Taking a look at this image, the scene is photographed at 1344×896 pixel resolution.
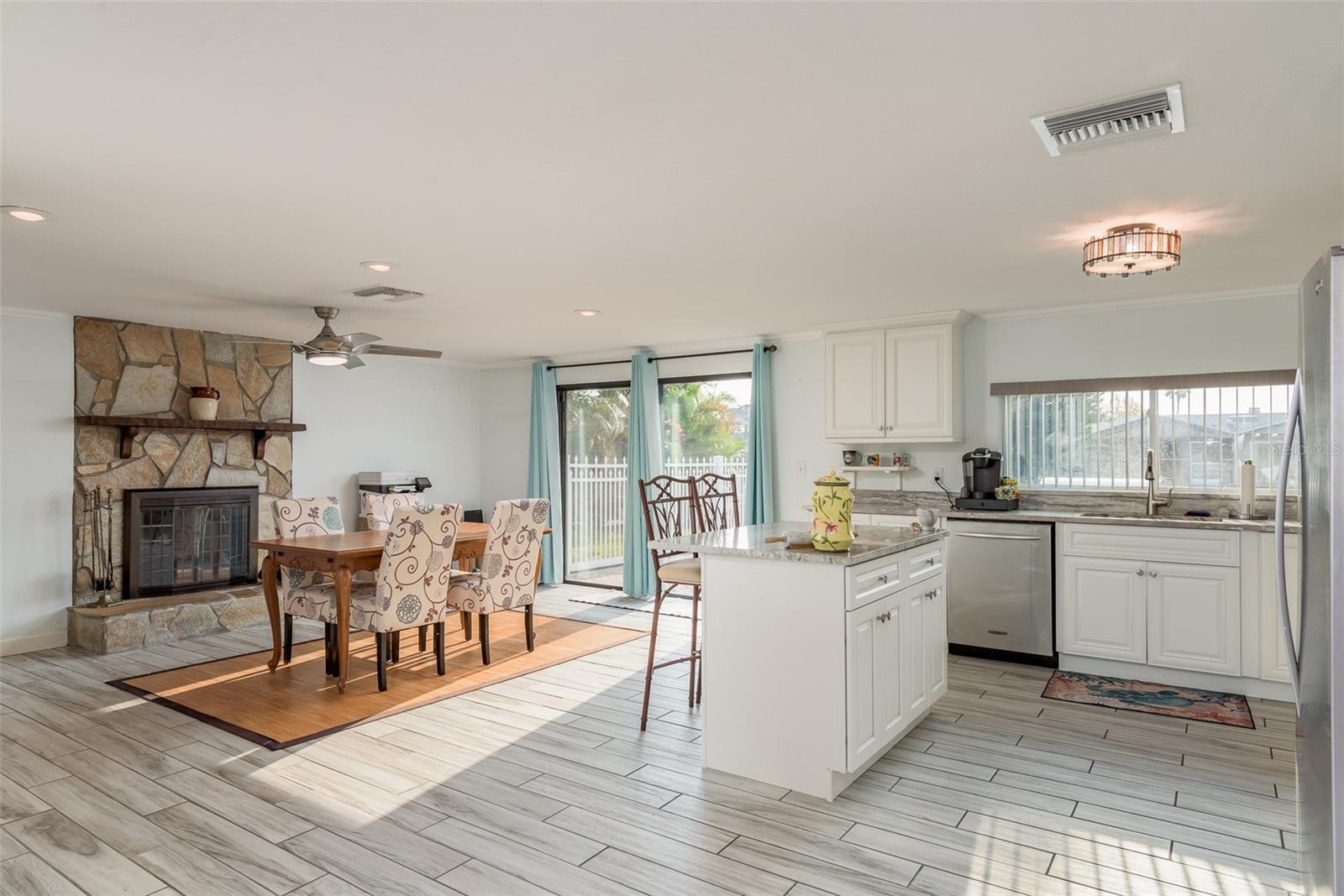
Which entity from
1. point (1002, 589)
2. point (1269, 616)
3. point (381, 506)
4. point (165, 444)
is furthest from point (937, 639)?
point (165, 444)

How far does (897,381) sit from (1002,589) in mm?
1623

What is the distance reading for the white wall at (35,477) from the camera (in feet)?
17.7

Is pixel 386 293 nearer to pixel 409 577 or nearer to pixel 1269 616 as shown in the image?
pixel 409 577

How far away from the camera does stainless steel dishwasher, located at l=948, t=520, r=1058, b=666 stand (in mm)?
4875

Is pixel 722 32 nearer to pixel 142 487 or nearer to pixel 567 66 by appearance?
pixel 567 66

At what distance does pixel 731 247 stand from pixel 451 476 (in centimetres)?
547

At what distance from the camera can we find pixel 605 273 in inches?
171

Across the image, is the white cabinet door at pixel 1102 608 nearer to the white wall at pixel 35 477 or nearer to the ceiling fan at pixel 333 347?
the ceiling fan at pixel 333 347

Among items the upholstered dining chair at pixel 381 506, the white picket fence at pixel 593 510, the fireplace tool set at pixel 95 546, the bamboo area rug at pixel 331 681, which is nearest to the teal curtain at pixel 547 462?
the white picket fence at pixel 593 510

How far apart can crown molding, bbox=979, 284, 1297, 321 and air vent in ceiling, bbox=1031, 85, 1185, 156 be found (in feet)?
9.88

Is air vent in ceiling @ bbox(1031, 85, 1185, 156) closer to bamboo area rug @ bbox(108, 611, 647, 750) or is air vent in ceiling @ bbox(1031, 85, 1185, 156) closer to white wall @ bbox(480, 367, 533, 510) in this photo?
bamboo area rug @ bbox(108, 611, 647, 750)

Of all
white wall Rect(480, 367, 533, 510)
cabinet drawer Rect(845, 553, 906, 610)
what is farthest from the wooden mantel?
cabinet drawer Rect(845, 553, 906, 610)

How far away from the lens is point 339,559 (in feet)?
14.1

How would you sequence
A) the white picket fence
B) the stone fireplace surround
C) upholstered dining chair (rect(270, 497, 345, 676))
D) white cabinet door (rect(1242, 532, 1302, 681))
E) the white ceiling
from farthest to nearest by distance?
the white picket fence
the stone fireplace surround
upholstered dining chair (rect(270, 497, 345, 676))
white cabinet door (rect(1242, 532, 1302, 681))
the white ceiling
